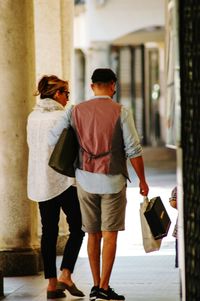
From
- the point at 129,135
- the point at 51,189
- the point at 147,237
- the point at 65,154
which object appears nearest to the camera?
the point at 129,135

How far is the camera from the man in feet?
25.3

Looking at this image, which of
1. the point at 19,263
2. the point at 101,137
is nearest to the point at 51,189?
the point at 101,137

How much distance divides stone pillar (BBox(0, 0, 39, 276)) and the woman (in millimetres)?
1354

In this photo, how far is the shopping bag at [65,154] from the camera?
7793mm

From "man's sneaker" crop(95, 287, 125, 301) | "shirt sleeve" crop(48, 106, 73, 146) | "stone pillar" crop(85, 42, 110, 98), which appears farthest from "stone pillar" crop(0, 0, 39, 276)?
"stone pillar" crop(85, 42, 110, 98)

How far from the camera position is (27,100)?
33.0 ft

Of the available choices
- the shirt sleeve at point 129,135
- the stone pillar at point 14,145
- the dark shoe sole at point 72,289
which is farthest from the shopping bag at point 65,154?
the stone pillar at point 14,145

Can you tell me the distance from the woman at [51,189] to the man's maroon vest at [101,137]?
0.64m

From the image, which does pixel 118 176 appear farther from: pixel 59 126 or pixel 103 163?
pixel 59 126

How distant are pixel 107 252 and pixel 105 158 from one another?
0.70 m

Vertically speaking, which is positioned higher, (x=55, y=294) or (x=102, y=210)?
(x=102, y=210)

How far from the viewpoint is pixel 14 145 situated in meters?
9.93

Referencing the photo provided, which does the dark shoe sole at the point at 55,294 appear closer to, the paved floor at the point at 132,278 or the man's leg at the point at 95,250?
the paved floor at the point at 132,278

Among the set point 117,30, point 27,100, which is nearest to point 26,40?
point 27,100
